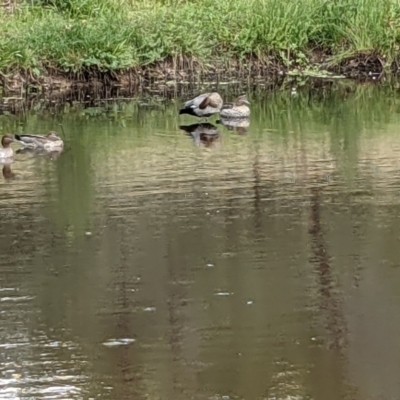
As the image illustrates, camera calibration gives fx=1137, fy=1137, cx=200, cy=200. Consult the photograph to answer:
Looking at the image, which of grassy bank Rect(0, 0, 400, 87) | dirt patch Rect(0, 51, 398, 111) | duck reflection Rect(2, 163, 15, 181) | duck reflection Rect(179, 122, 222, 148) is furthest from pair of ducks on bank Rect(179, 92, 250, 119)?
duck reflection Rect(2, 163, 15, 181)

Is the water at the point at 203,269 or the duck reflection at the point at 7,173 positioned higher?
the duck reflection at the point at 7,173

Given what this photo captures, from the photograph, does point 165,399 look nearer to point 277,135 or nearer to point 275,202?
point 275,202

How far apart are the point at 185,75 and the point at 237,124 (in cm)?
446

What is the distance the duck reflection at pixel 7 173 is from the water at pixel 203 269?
10mm

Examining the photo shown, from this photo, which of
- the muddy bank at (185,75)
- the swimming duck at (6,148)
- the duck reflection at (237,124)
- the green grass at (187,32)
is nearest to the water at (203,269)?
the swimming duck at (6,148)

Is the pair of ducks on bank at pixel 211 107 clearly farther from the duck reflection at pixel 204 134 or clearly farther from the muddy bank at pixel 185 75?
the muddy bank at pixel 185 75

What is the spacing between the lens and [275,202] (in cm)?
973

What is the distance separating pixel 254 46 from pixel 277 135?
19.7 ft

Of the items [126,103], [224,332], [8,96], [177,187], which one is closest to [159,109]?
[126,103]

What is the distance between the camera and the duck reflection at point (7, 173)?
11.2m

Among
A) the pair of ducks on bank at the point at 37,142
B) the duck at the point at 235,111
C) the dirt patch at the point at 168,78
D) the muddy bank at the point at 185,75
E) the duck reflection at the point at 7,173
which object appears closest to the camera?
the duck reflection at the point at 7,173

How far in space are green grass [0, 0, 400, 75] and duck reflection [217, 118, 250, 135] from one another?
364 cm

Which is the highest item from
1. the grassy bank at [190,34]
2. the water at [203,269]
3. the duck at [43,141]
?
the grassy bank at [190,34]

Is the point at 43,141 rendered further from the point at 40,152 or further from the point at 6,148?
Answer: the point at 6,148
